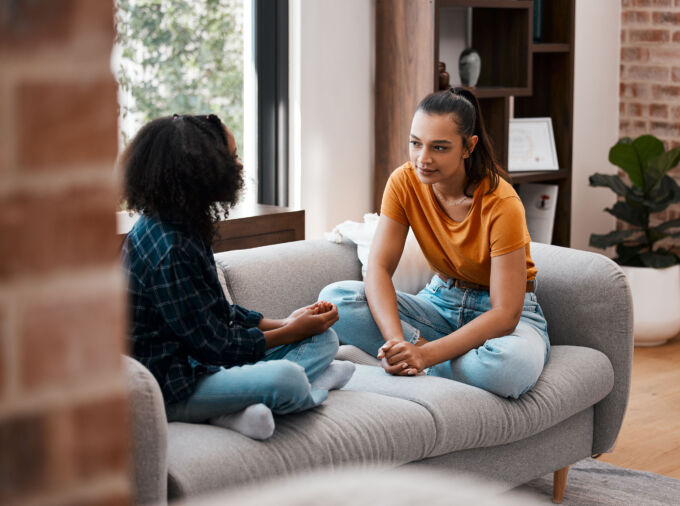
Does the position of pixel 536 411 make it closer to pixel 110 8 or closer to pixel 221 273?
pixel 221 273

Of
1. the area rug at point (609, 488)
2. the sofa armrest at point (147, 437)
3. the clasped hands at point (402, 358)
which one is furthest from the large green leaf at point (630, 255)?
the sofa armrest at point (147, 437)

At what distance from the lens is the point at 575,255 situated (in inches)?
105

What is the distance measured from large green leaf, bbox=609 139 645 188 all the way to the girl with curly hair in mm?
2743

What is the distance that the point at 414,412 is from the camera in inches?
83.5

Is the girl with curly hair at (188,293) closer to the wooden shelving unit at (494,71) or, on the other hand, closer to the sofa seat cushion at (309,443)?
the sofa seat cushion at (309,443)

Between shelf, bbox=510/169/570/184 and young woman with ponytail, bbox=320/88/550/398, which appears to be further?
shelf, bbox=510/169/570/184

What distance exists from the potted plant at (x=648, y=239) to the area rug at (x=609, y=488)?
1.49 metres

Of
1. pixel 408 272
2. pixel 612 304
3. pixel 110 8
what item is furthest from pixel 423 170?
pixel 110 8

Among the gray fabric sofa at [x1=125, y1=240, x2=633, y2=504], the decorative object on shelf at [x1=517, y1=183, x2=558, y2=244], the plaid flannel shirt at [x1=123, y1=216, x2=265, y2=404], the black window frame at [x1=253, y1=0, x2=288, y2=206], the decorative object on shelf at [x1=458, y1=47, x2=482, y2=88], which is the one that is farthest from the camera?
the decorative object on shelf at [x1=517, y1=183, x2=558, y2=244]

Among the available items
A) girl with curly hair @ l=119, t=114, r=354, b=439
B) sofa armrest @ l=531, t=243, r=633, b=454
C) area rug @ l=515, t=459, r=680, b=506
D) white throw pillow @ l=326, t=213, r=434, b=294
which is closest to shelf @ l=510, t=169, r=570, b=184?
white throw pillow @ l=326, t=213, r=434, b=294

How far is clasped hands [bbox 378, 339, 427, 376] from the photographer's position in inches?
92.4

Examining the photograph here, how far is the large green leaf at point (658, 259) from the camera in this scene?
413cm

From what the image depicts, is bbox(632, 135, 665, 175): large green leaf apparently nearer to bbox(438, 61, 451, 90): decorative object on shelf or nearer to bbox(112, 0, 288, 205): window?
bbox(438, 61, 451, 90): decorative object on shelf

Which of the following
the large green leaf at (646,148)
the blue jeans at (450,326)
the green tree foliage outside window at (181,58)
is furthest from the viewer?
the large green leaf at (646,148)
